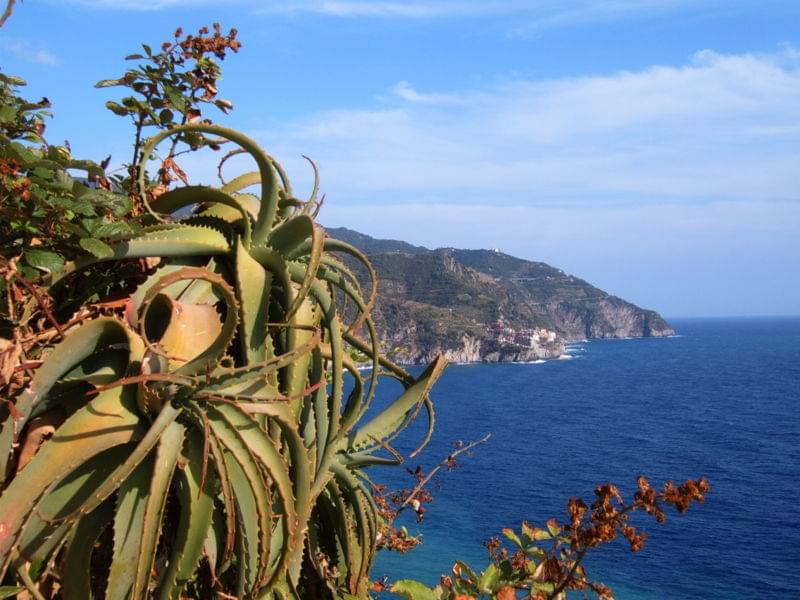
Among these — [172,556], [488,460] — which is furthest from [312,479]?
[488,460]

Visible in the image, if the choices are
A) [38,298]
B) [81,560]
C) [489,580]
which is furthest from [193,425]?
[489,580]

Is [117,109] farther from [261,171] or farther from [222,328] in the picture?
[222,328]

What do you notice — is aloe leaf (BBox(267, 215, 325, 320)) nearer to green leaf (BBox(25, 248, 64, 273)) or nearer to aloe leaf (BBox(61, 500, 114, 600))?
green leaf (BBox(25, 248, 64, 273))

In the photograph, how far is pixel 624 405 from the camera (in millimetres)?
89562

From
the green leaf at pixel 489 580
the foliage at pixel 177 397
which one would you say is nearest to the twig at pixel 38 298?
the foliage at pixel 177 397

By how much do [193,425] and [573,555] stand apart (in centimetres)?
140

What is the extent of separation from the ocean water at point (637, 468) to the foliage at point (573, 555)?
34131 mm

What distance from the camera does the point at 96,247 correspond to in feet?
7.13

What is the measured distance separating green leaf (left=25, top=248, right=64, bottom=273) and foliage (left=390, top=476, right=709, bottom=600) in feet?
4.73

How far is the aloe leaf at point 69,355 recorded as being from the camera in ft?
6.27

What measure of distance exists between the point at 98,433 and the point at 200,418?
0.24 metres

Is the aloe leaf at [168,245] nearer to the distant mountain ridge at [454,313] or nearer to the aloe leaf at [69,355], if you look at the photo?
the aloe leaf at [69,355]

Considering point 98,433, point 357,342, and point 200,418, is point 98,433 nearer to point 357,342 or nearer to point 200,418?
point 200,418

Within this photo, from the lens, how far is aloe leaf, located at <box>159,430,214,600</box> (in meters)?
1.93
